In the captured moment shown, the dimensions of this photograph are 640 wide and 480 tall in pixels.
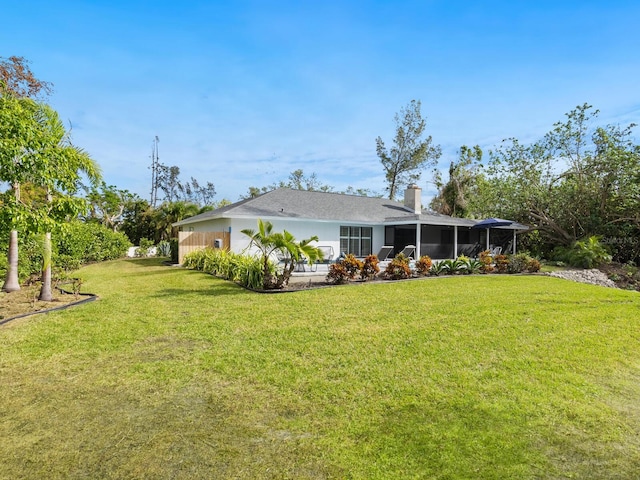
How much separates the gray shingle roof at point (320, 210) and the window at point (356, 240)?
742 mm

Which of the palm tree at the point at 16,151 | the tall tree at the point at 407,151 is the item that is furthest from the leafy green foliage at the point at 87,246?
the tall tree at the point at 407,151

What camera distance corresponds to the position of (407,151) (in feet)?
122

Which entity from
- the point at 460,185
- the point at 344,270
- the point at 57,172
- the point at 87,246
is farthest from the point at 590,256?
the point at 87,246

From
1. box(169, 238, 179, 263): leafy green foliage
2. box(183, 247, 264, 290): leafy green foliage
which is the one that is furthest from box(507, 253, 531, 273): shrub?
box(169, 238, 179, 263): leafy green foliage

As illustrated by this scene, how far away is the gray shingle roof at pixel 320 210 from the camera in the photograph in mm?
17234

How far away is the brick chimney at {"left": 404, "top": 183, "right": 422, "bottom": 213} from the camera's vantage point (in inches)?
876

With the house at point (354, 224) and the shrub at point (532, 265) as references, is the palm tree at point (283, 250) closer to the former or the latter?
the house at point (354, 224)

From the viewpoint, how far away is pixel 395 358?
514cm

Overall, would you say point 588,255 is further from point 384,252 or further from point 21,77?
point 21,77

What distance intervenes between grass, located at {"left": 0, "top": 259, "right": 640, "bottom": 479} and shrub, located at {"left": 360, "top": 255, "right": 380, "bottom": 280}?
4.52 m

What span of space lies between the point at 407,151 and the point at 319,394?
36.2 m

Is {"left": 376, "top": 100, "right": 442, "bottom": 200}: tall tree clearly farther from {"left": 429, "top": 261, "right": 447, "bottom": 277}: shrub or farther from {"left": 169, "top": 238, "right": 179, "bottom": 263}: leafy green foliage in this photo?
{"left": 169, "top": 238, "right": 179, "bottom": 263}: leafy green foliage

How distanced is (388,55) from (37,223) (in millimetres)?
13242

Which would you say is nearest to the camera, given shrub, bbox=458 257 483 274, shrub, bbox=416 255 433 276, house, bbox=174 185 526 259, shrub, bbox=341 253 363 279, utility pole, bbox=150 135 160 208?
shrub, bbox=341 253 363 279
